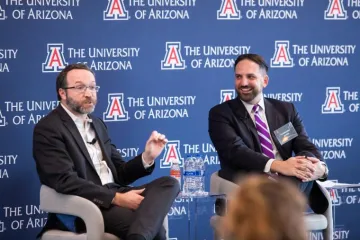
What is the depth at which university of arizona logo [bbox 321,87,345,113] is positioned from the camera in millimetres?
6609

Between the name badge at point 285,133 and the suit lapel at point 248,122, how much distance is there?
16cm

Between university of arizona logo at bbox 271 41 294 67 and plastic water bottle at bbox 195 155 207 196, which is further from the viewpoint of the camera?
university of arizona logo at bbox 271 41 294 67

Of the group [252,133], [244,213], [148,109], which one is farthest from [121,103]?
[244,213]

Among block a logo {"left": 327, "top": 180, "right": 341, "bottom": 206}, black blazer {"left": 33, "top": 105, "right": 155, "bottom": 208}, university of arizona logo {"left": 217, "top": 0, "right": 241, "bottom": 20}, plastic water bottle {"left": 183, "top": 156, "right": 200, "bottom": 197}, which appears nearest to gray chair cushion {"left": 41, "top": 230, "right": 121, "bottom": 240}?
black blazer {"left": 33, "top": 105, "right": 155, "bottom": 208}

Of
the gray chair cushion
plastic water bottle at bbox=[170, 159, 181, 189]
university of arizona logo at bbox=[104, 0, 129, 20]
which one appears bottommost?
the gray chair cushion

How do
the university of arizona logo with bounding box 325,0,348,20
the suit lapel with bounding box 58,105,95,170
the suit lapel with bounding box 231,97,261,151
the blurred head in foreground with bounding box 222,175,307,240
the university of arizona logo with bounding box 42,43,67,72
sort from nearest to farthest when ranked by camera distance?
the blurred head in foreground with bounding box 222,175,307,240 → the suit lapel with bounding box 58,105,95,170 → the suit lapel with bounding box 231,97,261,151 → the university of arizona logo with bounding box 42,43,67,72 → the university of arizona logo with bounding box 325,0,348,20

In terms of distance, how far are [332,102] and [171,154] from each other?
1565 millimetres

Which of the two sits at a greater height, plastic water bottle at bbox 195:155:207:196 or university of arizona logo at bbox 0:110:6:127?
university of arizona logo at bbox 0:110:6:127

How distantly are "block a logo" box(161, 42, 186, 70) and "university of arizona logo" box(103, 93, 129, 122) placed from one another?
0.46 m

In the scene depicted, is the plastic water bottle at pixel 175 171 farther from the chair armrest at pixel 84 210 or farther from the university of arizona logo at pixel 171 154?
the chair armrest at pixel 84 210

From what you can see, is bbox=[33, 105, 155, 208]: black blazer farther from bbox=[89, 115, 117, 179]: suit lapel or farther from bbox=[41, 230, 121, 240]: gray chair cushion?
bbox=[41, 230, 121, 240]: gray chair cushion

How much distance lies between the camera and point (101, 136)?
530 centimetres

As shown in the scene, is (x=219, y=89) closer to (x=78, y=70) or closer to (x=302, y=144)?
(x=302, y=144)

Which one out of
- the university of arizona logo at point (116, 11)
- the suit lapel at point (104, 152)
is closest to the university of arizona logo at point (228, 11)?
the university of arizona logo at point (116, 11)
